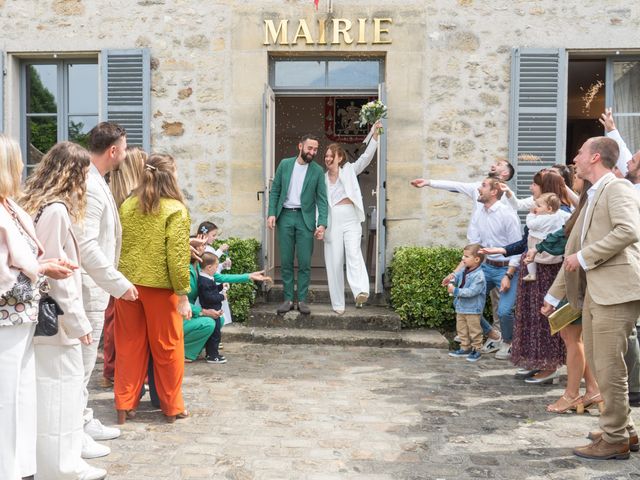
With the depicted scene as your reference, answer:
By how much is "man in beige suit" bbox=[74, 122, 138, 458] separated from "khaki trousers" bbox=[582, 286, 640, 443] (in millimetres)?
2658

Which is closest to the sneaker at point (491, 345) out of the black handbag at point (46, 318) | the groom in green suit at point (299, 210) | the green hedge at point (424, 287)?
the green hedge at point (424, 287)

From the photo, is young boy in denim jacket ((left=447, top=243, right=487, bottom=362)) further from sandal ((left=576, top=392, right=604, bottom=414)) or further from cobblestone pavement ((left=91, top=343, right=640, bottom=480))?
sandal ((left=576, top=392, right=604, bottom=414))

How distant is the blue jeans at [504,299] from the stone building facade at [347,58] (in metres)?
1.32

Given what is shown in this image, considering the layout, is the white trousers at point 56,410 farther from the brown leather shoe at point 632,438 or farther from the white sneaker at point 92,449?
the brown leather shoe at point 632,438

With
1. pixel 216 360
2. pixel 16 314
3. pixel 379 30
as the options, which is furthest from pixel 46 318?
pixel 379 30

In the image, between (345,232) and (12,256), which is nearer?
(12,256)

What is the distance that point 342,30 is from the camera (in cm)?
785

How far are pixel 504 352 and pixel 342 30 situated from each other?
416 cm

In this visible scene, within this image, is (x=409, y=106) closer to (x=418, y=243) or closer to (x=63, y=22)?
(x=418, y=243)

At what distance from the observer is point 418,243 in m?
7.93

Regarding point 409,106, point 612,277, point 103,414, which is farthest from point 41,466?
Result: point 409,106

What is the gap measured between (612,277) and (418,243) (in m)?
4.21

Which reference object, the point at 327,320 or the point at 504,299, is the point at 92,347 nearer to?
the point at 327,320

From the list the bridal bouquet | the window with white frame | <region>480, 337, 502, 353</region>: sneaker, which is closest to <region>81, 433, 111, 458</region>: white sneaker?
<region>480, 337, 502, 353</region>: sneaker
